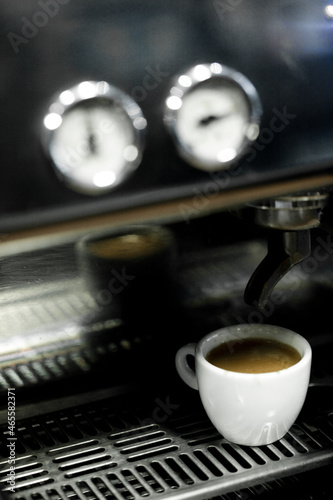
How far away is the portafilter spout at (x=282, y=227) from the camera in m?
0.55

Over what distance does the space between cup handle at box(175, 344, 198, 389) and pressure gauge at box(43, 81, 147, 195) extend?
0.32 metres

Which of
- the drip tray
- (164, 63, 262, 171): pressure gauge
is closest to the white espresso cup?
the drip tray

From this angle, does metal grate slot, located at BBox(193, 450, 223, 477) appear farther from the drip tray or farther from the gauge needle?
the gauge needle

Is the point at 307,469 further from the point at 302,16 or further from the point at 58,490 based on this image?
the point at 302,16

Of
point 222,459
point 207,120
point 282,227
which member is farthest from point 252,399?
point 207,120

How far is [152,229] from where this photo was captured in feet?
2.19

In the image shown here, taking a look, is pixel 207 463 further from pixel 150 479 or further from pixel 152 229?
pixel 152 229

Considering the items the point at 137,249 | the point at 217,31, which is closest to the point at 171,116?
the point at 217,31

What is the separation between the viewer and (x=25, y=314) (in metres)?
0.67

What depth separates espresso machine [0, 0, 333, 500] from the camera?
0.41 meters

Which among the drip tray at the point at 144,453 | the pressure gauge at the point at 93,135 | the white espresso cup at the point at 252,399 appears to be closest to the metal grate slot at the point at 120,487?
the drip tray at the point at 144,453

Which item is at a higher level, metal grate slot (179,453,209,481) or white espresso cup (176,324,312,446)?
white espresso cup (176,324,312,446)

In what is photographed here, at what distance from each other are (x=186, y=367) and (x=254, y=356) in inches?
2.6

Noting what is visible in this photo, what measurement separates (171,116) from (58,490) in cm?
33
